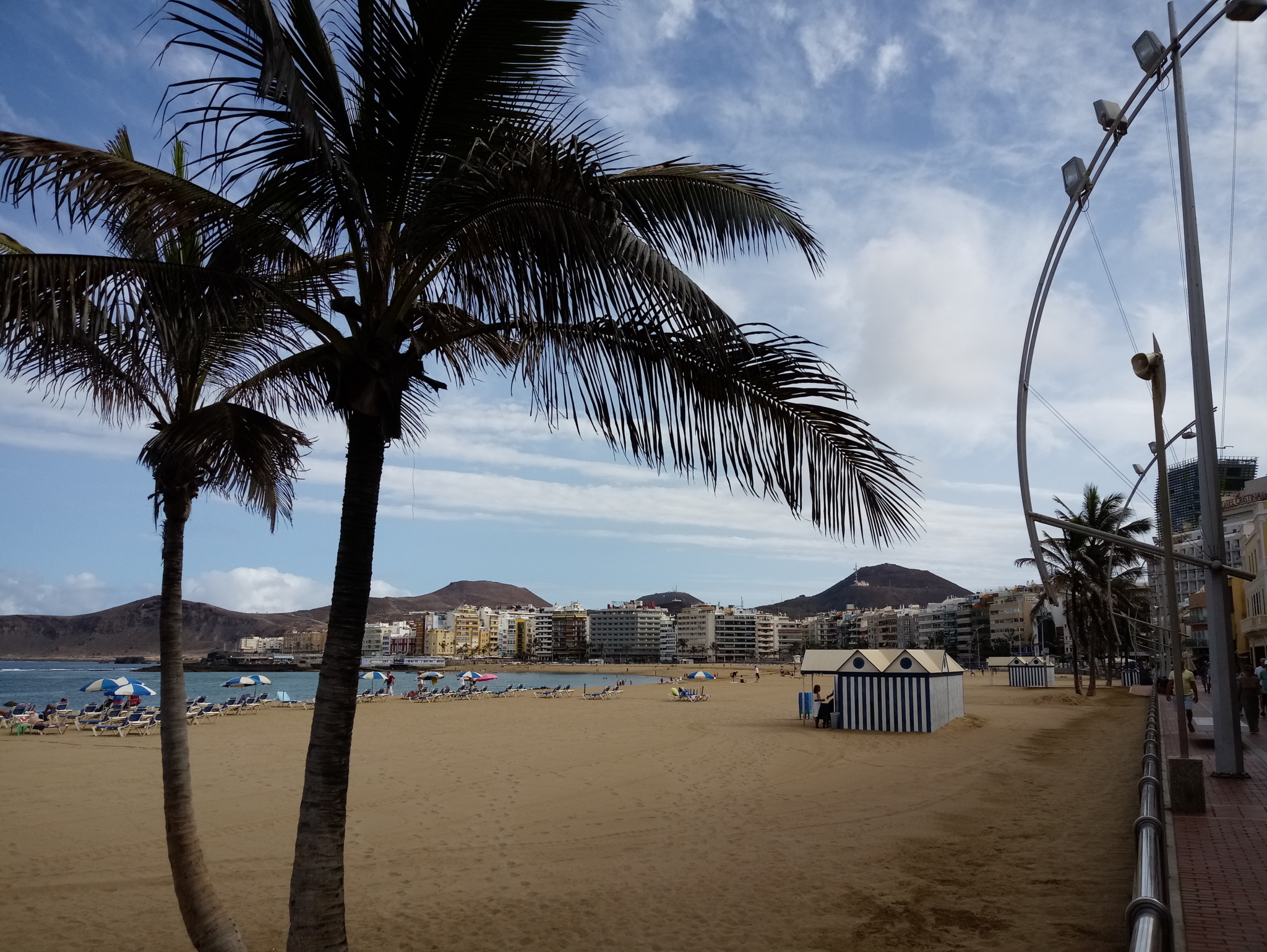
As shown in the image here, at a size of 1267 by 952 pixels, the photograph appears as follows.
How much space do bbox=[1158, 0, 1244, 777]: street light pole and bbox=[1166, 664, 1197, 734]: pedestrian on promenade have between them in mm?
407

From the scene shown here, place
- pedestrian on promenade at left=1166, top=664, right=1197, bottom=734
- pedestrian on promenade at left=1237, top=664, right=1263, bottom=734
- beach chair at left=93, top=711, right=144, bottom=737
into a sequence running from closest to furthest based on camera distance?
pedestrian on promenade at left=1166, top=664, right=1197, bottom=734, pedestrian on promenade at left=1237, top=664, right=1263, bottom=734, beach chair at left=93, top=711, right=144, bottom=737

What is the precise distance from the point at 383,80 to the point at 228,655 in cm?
19904

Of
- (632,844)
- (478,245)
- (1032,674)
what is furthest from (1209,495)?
(1032,674)

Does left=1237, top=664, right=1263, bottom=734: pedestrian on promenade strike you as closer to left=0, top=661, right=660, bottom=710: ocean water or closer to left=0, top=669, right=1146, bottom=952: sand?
left=0, top=669, right=1146, bottom=952: sand

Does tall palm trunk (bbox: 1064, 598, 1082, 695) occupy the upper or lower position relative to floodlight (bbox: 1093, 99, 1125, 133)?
lower

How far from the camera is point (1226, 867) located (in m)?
6.34

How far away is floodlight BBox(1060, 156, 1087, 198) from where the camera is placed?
10312 millimetres

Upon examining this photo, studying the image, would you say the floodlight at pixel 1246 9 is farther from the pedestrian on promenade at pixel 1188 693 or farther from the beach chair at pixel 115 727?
the beach chair at pixel 115 727

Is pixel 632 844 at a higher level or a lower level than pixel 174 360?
lower

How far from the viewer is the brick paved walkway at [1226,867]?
4.88m

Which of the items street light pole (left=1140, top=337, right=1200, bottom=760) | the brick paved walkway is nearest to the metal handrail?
the brick paved walkway

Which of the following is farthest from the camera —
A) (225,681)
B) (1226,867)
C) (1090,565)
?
(225,681)

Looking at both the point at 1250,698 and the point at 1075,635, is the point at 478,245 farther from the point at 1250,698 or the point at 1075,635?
the point at 1075,635

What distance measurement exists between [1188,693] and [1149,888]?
20603mm
